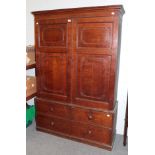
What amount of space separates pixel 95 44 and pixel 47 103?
1112 millimetres

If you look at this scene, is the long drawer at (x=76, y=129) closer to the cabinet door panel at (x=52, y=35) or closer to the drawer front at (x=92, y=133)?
the drawer front at (x=92, y=133)

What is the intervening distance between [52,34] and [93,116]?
1.23 m

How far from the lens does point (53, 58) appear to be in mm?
2336

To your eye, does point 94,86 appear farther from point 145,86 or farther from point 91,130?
point 145,86

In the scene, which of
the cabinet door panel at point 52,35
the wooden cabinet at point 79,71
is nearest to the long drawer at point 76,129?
the wooden cabinet at point 79,71

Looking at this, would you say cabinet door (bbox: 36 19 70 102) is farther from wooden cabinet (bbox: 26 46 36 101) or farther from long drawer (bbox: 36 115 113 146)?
long drawer (bbox: 36 115 113 146)

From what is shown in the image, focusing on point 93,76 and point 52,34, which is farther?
point 52,34

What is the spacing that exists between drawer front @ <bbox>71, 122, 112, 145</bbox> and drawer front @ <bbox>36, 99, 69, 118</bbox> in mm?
209

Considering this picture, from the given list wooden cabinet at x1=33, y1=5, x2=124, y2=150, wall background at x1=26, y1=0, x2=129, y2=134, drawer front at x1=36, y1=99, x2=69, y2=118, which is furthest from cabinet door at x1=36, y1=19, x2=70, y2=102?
wall background at x1=26, y1=0, x2=129, y2=134

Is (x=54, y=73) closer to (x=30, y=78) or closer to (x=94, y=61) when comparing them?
(x=30, y=78)

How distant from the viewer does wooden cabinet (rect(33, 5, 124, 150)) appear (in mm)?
2014

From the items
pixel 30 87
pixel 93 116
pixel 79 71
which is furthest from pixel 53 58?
pixel 93 116

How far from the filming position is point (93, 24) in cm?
202
